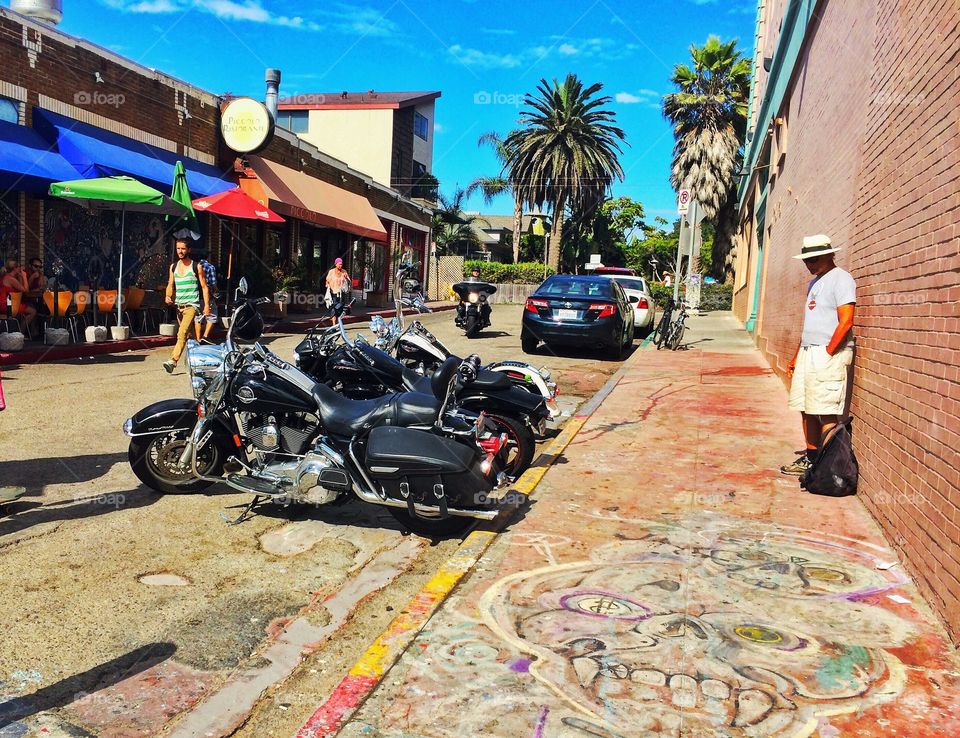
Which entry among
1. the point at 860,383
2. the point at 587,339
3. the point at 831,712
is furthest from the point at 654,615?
the point at 587,339

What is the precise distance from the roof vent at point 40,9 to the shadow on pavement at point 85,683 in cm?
1414

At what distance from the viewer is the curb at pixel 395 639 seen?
2.77 metres

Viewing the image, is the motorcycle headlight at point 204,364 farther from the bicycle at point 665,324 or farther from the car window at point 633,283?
the car window at point 633,283

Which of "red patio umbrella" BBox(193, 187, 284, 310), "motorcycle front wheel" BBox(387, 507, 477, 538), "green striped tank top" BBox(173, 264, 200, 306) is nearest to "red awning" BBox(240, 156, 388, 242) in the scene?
"red patio umbrella" BBox(193, 187, 284, 310)

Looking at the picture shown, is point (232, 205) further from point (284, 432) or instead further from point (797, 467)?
point (797, 467)

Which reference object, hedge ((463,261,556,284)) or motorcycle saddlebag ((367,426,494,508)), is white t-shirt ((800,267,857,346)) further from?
hedge ((463,261,556,284))

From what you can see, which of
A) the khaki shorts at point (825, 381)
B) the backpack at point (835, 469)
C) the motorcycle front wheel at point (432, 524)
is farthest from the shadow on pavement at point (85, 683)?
the khaki shorts at point (825, 381)

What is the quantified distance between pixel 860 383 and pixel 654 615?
2.85 metres

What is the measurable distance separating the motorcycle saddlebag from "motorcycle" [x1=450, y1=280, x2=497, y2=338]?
459 inches

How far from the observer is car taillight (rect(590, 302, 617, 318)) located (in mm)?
13227

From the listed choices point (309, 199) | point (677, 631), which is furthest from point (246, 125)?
point (677, 631)

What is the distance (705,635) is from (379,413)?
216 cm
